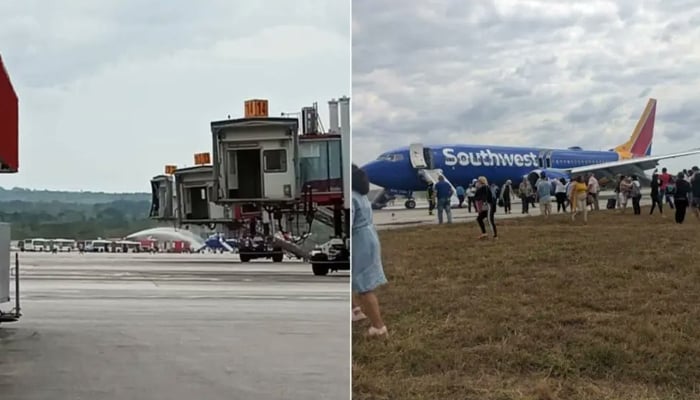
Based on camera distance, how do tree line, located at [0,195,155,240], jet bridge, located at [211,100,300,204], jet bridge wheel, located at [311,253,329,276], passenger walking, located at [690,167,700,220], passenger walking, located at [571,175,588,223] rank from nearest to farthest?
passenger walking, located at [690,167,700,220]
passenger walking, located at [571,175,588,223]
tree line, located at [0,195,155,240]
jet bridge, located at [211,100,300,204]
jet bridge wheel, located at [311,253,329,276]

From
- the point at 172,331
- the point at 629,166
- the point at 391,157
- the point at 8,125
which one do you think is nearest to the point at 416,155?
the point at 391,157

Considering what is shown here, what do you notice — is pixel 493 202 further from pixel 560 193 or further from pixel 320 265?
pixel 320 265

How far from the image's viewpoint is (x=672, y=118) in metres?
3.28

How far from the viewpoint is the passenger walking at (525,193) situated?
337 cm

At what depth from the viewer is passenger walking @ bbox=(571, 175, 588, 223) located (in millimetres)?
3361

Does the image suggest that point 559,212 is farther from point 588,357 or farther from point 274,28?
point 274,28

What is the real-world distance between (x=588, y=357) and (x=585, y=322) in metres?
0.14

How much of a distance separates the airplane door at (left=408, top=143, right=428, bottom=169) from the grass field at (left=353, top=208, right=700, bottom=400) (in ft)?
0.93

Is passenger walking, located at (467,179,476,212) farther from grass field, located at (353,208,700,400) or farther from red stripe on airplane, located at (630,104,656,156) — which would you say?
red stripe on airplane, located at (630,104,656,156)

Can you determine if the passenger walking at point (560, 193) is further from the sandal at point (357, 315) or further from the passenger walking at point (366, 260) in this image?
the sandal at point (357, 315)

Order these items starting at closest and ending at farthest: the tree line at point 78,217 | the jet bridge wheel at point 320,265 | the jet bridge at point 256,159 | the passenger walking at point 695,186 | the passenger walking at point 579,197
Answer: the passenger walking at point 695,186 < the passenger walking at point 579,197 < the tree line at point 78,217 < the jet bridge at point 256,159 < the jet bridge wheel at point 320,265

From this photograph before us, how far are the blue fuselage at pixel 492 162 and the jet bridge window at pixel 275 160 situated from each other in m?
0.58

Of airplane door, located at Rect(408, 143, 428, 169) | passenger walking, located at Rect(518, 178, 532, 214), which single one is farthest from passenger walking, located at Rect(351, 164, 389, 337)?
passenger walking, located at Rect(518, 178, 532, 214)

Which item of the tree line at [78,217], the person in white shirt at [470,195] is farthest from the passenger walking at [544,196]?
the tree line at [78,217]
